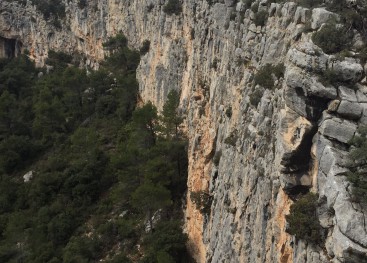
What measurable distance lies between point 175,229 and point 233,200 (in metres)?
11.6

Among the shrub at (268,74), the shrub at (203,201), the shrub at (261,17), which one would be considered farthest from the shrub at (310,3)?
the shrub at (203,201)

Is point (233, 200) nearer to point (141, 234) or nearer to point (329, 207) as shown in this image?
point (329, 207)

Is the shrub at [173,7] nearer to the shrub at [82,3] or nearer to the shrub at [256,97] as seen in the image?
the shrub at [256,97]

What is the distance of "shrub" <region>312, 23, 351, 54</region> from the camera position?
58.7 feet

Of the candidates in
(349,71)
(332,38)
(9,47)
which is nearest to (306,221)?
(349,71)

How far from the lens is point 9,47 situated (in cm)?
9331

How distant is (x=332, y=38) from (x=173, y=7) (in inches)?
1297

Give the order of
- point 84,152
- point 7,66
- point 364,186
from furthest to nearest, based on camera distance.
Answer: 1. point 7,66
2. point 84,152
3. point 364,186

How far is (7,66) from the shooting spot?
84.9 meters

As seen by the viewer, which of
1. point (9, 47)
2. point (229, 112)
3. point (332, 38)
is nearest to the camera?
point (332, 38)

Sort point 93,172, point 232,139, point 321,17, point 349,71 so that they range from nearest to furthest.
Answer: point 349,71
point 321,17
point 232,139
point 93,172

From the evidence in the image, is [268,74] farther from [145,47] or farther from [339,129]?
[145,47]

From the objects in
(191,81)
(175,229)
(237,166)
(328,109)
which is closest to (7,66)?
(191,81)

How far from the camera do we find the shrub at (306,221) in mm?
14953
